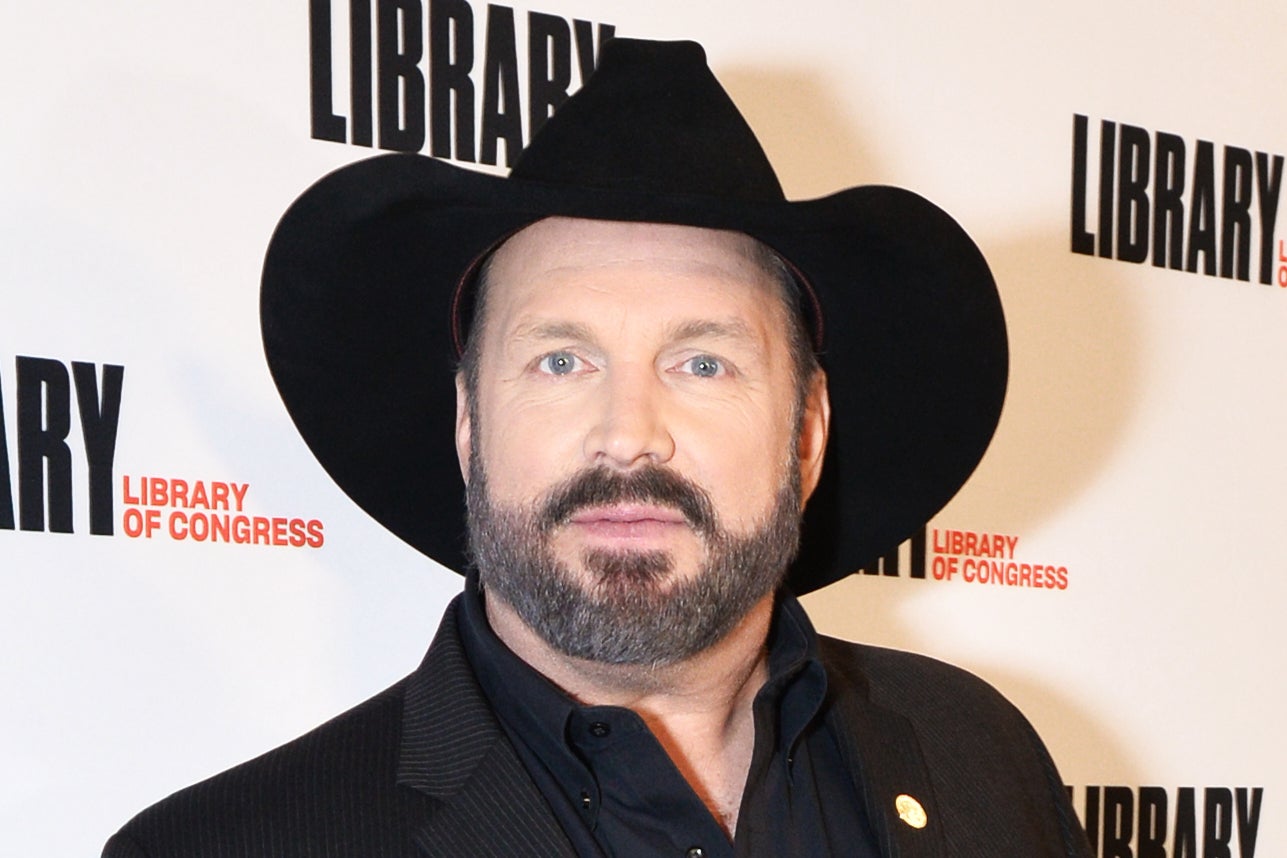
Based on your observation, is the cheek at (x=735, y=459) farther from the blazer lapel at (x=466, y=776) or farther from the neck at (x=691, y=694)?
the blazer lapel at (x=466, y=776)

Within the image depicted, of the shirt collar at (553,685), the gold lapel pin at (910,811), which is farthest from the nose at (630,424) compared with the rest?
the gold lapel pin at (910,811)

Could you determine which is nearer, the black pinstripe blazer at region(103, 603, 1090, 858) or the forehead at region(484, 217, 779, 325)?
the black pinstripe blazer at region(103, 603, 1090, 858)

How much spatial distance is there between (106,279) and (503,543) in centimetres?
73

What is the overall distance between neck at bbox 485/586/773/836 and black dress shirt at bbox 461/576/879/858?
32 millimetres

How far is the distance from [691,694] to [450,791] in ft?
1.07

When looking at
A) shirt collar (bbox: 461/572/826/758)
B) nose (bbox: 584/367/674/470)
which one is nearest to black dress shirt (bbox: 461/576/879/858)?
shirt collar (bbox: 461/572/826/758)

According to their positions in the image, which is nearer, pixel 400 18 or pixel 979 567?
pixel 400 18

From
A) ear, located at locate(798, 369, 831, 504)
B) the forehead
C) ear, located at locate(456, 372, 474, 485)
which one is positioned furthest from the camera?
ear, located at locate(798, 369, 831, 504)

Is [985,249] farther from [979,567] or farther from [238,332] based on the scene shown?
[238,332]

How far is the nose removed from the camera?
177 centimetres

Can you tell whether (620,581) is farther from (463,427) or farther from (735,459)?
(463,427)

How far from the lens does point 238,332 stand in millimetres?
2328

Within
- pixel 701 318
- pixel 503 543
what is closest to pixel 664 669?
pixel 503 543

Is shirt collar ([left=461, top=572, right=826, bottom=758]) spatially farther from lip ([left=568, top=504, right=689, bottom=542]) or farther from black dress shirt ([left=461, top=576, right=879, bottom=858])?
lip ([left=568, top=504, right=689, bottom=542])
